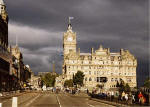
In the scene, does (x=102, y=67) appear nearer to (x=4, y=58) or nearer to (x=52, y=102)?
(x=4, y=58)

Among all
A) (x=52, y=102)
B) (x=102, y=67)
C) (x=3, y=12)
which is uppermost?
(x=3, y=12)

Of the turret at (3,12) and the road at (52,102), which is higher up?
the turret at (3,12)

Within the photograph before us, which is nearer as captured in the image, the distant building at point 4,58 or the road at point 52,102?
the road at point 52,102

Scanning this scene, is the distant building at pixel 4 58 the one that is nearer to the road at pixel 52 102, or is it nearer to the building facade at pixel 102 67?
the road at pixel 52 102

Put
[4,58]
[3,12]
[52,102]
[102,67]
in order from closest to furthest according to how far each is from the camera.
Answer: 1. [52,102]
2. [4,58]
3. [3,12]
4. [102,67]

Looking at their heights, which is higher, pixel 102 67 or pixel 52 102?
pixel 102 67

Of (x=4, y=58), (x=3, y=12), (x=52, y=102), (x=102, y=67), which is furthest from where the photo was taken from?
(x=102, y=67)

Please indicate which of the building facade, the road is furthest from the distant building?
the building facade

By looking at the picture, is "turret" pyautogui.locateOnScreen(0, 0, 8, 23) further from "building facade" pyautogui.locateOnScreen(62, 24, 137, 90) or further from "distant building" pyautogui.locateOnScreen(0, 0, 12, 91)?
"building facade" pyautogui.locateOnScreen(62, 24, 137, 90)

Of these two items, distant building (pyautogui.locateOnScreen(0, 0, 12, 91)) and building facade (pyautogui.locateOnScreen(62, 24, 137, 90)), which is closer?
distant building (pyautogui.locateOnScreen(0, 0, 12, 91))

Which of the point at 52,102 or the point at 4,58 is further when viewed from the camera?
the point at 4,58

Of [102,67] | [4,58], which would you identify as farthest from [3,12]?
[102,67]

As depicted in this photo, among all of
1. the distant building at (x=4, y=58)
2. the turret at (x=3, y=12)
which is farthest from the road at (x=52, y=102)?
the turret at (x=3, y=12)

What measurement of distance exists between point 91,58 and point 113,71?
52.3 ft
